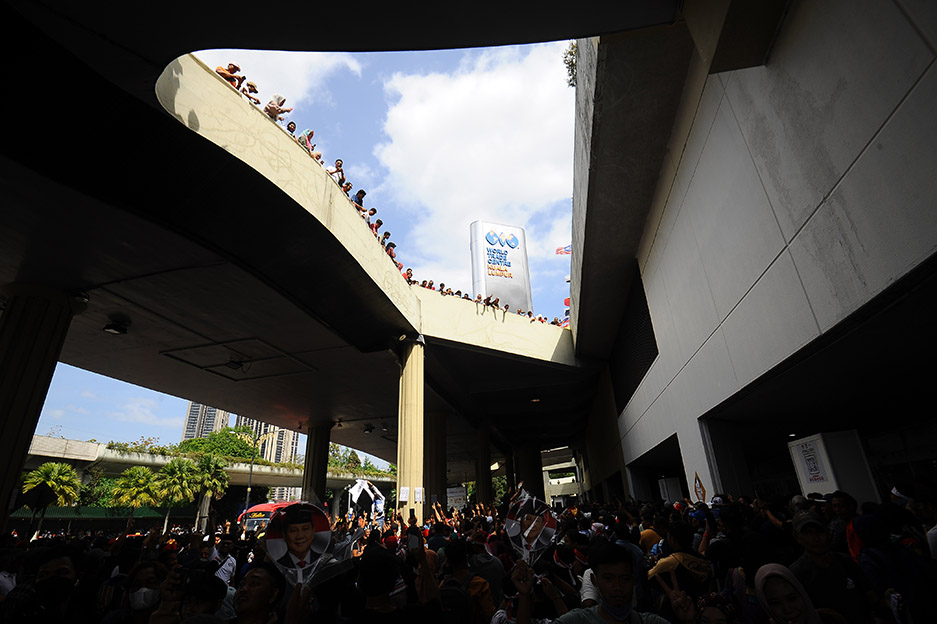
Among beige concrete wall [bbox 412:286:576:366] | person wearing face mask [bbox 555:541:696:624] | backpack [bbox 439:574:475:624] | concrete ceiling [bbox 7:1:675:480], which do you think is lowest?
backpack [bbox 439:574:475:624]

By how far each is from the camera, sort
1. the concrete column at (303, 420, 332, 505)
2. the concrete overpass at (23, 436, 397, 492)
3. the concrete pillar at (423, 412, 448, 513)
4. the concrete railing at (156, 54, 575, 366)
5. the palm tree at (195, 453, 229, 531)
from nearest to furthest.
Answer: the concrete railing at (156, 54, 575, 366)
the concrete pillar at (423, 412, 448, 513)
the concrete column at (303, 420, 332, 505)
the concrete overpass at (23, 436, 397, 492)
the palm tree at (195, 453, 229, 531)

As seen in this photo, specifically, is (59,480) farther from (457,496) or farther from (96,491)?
(457,496)

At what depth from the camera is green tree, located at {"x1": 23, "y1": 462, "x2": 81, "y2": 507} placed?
3338 centimetres

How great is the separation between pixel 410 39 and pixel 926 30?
16.9 ft

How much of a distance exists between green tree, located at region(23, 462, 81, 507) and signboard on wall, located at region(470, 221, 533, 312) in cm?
3305

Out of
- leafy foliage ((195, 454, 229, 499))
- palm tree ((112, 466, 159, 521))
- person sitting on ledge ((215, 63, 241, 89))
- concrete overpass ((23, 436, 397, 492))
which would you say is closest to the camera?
person sitting on ledge ((215, 63, 241, 89))

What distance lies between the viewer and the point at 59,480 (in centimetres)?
3425

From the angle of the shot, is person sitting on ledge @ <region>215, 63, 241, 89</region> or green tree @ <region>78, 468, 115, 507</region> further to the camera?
green tree @ <region>78, 468, 115, 507</region>

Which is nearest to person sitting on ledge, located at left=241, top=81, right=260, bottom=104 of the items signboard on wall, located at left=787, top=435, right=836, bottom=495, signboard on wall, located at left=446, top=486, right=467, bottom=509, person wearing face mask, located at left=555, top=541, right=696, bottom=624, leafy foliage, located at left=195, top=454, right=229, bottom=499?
person wearing face mask, located at left=555, top=541, right=696, bottom=624

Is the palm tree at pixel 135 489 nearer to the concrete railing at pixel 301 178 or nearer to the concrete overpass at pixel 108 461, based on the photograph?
→ the concrete overpass at pixel 108 461

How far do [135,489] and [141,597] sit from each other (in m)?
47.9

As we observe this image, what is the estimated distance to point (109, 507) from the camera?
41.1 meters

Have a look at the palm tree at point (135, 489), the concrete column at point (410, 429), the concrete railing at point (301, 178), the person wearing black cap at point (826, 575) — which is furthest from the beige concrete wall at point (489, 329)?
the palm tree at point (135, 489)

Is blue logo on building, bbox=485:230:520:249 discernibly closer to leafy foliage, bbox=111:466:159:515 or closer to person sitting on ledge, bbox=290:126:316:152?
person sitting on ledge, bbox=290:126:316:152
